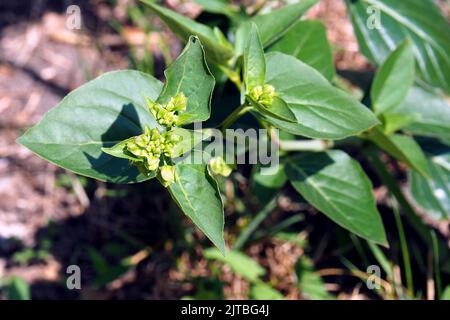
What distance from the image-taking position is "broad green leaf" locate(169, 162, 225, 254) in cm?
116

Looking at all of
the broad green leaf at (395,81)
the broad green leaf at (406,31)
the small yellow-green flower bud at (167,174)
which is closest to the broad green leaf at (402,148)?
the broad green leaf at (395,81)

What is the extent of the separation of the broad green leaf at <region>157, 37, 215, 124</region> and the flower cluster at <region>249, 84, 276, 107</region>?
10 cm

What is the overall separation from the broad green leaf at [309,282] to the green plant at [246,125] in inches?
18.2

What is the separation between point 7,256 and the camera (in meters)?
2.19

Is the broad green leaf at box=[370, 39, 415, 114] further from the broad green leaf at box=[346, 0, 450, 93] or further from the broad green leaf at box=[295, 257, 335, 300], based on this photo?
the broad green leaf at box=[295, 257, 335, 300]

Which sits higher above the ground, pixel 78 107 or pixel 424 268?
pixel 78 107

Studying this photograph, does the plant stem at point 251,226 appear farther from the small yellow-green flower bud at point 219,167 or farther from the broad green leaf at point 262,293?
the small yellow-green flower bud at point 219,167

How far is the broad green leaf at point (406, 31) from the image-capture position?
1962 mm

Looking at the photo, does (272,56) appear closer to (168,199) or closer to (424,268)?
(168,199)

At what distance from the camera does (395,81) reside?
5.78 ft

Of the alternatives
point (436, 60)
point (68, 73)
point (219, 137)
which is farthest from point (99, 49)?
point (436, 60)

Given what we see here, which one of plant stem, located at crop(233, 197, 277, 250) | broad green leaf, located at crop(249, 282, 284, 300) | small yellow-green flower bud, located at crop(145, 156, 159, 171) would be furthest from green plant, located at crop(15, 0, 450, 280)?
broad green leaf, located at crop(249, 282, 284, 300)

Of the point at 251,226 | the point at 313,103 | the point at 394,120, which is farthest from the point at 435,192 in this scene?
the point at 313,103
